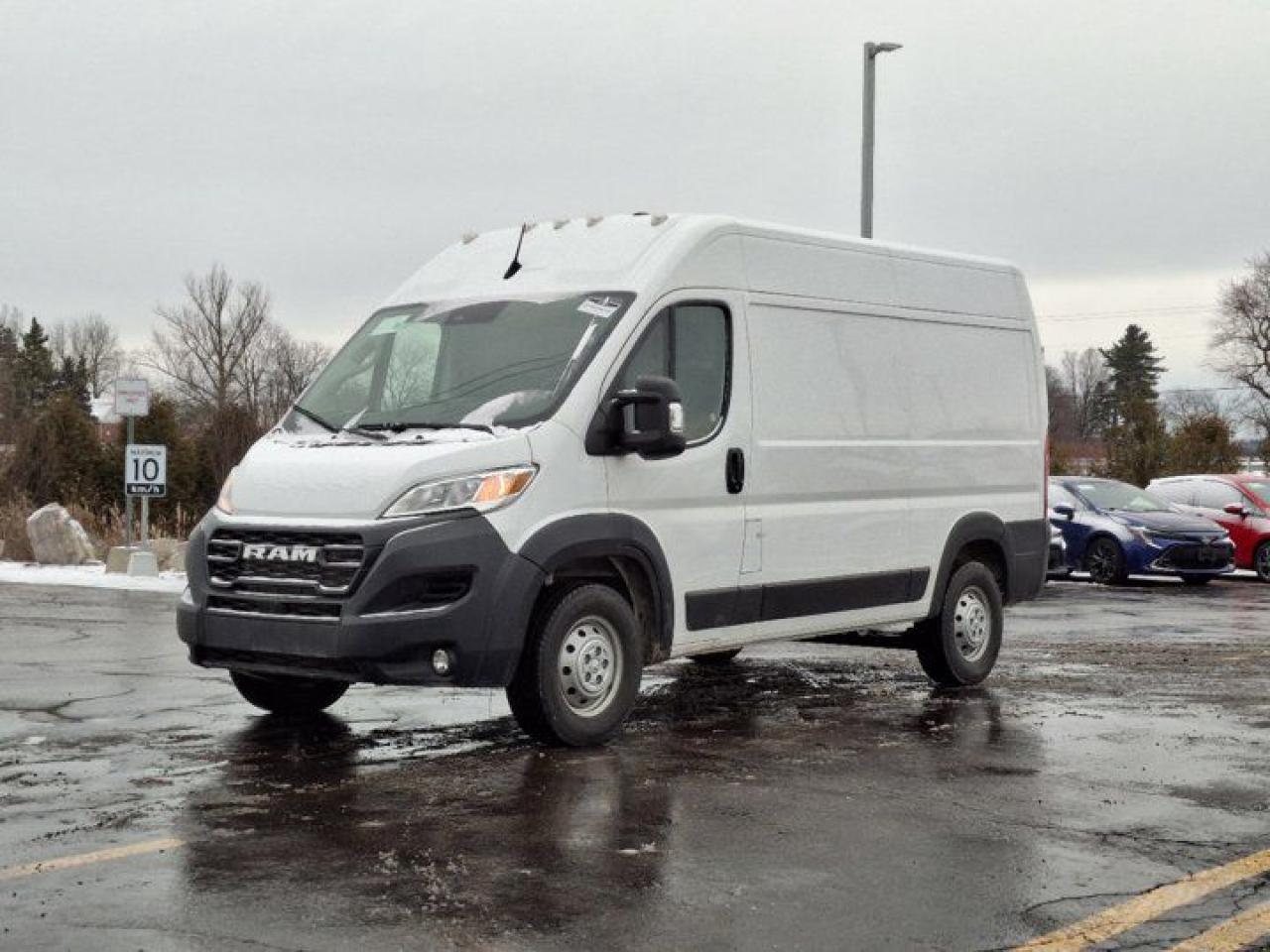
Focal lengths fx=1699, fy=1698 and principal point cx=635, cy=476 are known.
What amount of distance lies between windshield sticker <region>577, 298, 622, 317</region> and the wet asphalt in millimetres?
2148

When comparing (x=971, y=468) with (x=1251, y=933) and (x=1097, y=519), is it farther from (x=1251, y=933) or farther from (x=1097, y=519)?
(x=1097, y=519)

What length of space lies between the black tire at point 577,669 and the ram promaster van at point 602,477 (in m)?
0.01

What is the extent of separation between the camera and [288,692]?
30.2 ft

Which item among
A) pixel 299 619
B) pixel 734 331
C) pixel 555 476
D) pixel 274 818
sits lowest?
pixel 274 818

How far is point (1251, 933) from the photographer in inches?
200

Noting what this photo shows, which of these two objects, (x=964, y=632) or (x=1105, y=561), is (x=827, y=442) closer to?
(x=964, y=632)

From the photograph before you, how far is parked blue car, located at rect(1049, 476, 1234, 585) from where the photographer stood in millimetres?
22359

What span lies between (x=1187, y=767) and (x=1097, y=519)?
15440 mm

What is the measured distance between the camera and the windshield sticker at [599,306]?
8492 mm

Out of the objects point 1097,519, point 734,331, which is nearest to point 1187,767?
point 734,331

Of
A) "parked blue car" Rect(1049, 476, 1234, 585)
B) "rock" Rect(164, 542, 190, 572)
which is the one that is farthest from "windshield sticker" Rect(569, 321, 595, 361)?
"rock" Rect(164, 542, 190, 572)

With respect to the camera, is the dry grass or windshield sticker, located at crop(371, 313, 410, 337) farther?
the dry grass

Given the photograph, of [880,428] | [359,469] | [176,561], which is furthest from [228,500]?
[176,561]

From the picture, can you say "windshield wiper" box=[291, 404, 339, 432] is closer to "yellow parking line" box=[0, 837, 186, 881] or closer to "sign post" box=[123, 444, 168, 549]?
"yellow parking line" box=[0, 837, 186, 881]
